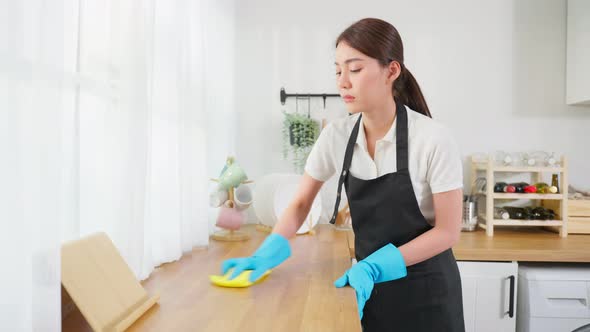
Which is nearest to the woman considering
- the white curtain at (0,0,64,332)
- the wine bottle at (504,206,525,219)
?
the white curtain at (0,0,64,332)

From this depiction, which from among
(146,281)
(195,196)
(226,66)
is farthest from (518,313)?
(226,66)

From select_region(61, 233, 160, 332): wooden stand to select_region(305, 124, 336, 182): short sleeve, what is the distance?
22.5 inches

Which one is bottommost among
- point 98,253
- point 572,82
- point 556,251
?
point 556,251

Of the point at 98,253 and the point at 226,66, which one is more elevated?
the point at 226,66

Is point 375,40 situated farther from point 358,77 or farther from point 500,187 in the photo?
point 500,187

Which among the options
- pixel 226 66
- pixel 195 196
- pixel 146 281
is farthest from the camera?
pixel 226 66

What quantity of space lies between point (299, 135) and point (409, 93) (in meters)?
1.12

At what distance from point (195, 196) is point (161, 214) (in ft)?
0.86

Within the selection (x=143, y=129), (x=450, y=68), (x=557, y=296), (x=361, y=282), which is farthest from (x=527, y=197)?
(x=143, y=129)

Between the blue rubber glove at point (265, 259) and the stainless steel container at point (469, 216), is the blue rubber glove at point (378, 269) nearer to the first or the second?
the blue rubber glove at point (265, 259)

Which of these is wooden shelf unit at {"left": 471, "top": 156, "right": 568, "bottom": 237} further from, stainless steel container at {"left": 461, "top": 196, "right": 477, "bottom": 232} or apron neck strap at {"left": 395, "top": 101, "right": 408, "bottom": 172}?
apron neck strap at {"left": 395, "top": 101, "right": 408, "bottom": 172}

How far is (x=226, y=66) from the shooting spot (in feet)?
8.10

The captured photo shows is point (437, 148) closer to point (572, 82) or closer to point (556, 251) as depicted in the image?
point (556, 251)

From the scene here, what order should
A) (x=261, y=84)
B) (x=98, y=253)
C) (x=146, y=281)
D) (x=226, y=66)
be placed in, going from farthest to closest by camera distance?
(x=261, y=84), (x=226, y=66), (x=146, y=281), (x=98, y=253)
